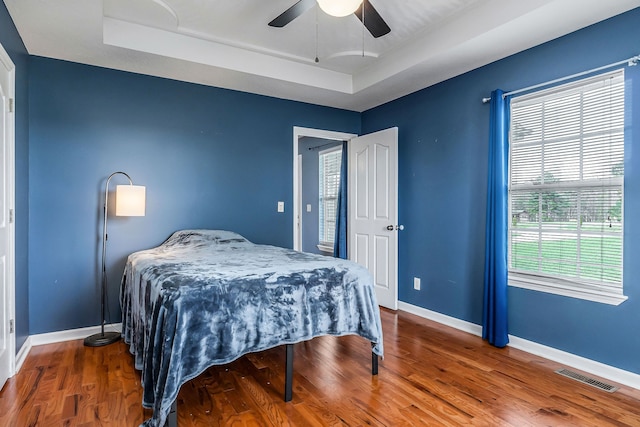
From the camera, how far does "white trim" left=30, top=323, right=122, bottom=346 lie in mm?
3100

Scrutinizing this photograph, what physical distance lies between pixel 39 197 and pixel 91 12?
160cm

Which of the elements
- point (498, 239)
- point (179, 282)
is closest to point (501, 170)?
→ point (498, 239)

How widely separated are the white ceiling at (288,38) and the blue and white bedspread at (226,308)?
1.72 metres

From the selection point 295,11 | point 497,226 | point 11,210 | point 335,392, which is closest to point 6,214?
point 11,210

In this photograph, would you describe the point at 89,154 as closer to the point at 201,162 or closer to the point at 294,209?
the point at 201,162

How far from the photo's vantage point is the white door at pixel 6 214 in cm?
229

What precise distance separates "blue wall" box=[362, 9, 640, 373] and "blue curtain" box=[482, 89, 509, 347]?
0.43 feet

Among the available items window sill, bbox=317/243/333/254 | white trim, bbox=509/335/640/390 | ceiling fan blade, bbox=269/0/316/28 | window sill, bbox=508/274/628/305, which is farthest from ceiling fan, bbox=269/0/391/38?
window sill, bbox=317/243/333/254

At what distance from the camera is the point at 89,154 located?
130 inches

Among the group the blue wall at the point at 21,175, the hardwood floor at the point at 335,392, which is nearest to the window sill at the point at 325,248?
the hardwood floor at the point at 335,392

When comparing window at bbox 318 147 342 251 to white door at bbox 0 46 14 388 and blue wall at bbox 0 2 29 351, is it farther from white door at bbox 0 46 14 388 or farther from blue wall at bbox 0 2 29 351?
white door at bbox 0 46 14 388

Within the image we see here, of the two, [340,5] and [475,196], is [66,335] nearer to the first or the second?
[340,5]

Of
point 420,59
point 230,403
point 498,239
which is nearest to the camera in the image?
point 230,403

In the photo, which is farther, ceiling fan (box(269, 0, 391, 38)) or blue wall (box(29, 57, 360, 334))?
blue wall (box(29, 57, 360, 334))
